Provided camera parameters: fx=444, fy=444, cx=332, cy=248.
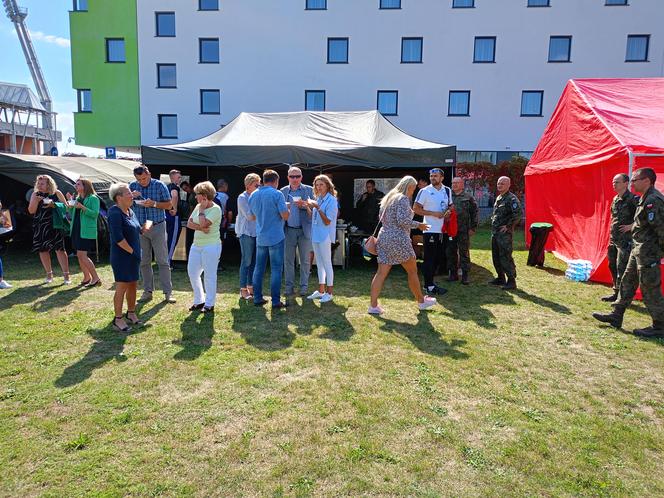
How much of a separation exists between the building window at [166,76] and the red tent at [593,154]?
19.0 m

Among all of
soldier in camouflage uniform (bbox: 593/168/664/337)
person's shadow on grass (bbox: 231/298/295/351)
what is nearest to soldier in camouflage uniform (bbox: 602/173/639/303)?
soldier in camouflage uniform (bbox: 593/168/664/337)

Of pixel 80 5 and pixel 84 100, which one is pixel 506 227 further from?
pixel 80 5

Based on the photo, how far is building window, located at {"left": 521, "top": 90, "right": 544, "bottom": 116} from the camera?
69.7ft

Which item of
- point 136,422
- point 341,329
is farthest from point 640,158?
point 136,422

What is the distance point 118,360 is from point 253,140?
5.74 meters

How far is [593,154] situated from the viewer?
7.71m

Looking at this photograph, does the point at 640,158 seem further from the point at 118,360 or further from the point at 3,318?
the point at 3,318

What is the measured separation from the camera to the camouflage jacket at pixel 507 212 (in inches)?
273

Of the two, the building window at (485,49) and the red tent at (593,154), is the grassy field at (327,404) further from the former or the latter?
the building window at (485,49)

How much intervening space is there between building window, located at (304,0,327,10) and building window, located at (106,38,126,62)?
9.84m

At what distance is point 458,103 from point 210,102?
12.4m

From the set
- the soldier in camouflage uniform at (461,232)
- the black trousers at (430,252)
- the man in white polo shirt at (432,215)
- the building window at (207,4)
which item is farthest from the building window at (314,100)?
the black trousers at (430,252)

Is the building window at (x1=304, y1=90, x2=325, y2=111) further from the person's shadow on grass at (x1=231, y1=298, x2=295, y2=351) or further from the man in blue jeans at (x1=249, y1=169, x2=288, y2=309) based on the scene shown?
the person's shadow on grass at (x1=231, y1=298, x2=295, y2=351)

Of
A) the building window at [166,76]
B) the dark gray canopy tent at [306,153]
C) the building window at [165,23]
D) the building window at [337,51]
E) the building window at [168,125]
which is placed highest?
the building window at [165,23]
